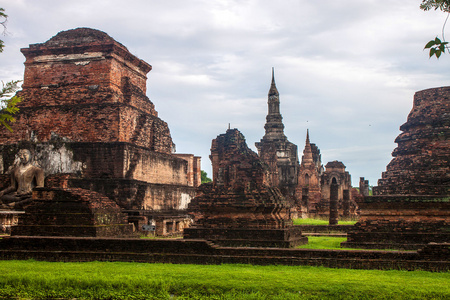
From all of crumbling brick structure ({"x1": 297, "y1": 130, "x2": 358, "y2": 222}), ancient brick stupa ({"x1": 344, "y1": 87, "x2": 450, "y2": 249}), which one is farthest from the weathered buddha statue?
crumbling brick structure ({"x1": 297, "y1": 130, "x2": 358, "y2": 222})

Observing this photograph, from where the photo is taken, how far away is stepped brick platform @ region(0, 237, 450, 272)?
969 centimetres

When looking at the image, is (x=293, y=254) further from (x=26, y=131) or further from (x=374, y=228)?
(x=26, y=131)

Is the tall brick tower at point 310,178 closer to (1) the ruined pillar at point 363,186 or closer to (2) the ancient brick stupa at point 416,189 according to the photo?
(1) the ruined pillar at point 363,186

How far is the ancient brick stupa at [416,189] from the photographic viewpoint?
13109mm

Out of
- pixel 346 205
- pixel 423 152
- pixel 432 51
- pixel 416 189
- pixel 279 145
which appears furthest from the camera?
pixel 279 145

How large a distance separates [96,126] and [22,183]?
132 inches

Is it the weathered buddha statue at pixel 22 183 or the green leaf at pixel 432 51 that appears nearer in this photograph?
the green leaf at pixel 432 51

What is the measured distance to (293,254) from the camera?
10172 mm

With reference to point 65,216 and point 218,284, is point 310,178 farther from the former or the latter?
point 218,284

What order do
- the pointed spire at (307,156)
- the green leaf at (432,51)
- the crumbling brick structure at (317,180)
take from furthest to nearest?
1. the pointed spire at (307,156)
2. the crumbling brick structure at (317,180)
3. the green leaf at (432,51)

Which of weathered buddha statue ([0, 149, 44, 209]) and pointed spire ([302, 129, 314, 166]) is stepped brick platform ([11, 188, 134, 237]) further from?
pointed spire ([302, 129, 314, 166])

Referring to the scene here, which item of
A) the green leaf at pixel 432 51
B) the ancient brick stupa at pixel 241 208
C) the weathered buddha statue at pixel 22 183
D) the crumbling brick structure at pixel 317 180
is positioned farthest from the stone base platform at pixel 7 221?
the crumbling brick structure at pixel 317 180

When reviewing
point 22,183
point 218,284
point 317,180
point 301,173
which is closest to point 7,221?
point 22,183

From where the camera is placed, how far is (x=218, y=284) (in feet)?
26.4
